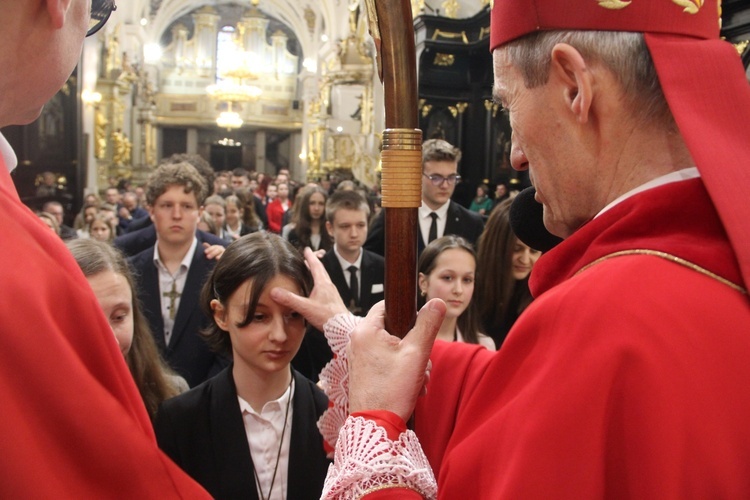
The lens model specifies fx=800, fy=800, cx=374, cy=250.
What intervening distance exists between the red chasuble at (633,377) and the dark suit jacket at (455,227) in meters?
3.96

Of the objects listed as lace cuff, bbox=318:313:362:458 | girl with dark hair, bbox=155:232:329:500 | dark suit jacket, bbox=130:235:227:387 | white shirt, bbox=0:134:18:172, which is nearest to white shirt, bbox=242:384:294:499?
girl with dark hair, bbox=155:232:329:500

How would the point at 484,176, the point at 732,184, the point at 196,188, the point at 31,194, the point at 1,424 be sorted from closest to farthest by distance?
the point at 1,424 < the point at 732,184 < the point at 196,188 < the point at 484,176 < the point at 31,194

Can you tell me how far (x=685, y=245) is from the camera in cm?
116

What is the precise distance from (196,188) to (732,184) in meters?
3.51

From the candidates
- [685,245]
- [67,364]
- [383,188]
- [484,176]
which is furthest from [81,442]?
[484,176]

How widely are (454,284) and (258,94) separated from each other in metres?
27.8

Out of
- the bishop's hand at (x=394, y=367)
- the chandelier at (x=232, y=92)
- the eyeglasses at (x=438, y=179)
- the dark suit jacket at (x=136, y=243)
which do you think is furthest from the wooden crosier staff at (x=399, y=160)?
the chandelier at (x=232, y=92)

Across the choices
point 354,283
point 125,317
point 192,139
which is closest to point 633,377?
point 125,317

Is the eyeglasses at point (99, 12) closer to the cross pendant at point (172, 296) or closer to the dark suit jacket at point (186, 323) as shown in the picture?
the dark suit jacket at point (186, 323)

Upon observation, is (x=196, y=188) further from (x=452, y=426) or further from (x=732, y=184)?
(x=732, y=184)

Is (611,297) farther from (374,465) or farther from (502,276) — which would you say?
(502,276)

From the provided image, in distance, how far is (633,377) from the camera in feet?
3.50

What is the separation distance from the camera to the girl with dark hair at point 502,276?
3818 mm

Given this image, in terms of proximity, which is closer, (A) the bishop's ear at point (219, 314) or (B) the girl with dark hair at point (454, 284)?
(A) the bishop's ear at point (219, 314)
